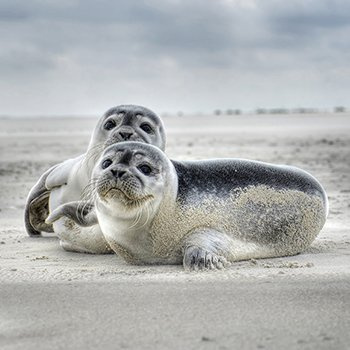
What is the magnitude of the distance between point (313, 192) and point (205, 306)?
88.9 inches

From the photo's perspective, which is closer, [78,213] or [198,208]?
[198,208]

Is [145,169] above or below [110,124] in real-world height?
below

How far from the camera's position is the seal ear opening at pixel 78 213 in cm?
602

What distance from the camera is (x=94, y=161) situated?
6441mm

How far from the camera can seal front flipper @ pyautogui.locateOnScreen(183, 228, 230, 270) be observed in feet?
17.0

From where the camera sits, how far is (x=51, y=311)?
4070 mm

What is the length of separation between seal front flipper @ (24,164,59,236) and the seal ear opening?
125 centimetres

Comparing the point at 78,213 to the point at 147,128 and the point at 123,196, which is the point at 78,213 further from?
the point at 123,196

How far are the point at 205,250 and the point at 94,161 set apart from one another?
4.94 ft

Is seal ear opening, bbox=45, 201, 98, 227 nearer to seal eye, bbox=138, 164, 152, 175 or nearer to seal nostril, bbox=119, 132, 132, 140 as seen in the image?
seal nostril, bbox=119, 132, 132, 140

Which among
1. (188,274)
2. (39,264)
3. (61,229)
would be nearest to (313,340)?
(188,274)

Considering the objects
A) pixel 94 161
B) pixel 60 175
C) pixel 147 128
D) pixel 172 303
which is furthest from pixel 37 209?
pixel 172 303

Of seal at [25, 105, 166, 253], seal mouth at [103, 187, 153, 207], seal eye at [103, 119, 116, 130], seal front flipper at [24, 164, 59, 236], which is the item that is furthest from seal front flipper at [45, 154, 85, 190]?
seal mouth at [103, 187, 153, 207]

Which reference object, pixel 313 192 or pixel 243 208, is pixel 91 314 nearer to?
pixel 243 208
